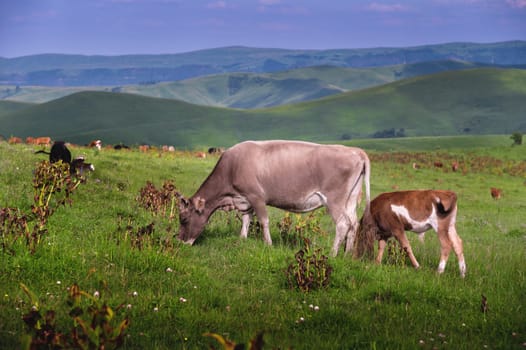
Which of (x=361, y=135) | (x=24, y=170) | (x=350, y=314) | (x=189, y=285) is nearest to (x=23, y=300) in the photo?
(x=189, y=285)

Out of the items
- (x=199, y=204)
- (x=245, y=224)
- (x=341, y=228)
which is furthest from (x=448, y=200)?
(x=199, y=204)

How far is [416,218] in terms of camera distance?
11.6 metres

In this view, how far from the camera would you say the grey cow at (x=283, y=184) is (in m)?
12.9

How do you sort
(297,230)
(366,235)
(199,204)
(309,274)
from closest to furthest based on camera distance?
(309,274), (366,235), (199,204), (297,230)

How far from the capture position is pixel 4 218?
10.2 m

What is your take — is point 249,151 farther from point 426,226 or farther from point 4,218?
point 4,218

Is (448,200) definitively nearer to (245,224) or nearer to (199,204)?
(245,224)

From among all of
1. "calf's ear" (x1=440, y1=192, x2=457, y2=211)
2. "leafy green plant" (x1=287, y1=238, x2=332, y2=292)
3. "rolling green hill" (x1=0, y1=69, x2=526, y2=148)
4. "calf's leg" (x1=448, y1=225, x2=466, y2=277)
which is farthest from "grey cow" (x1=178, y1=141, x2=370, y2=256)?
"rolling green hill" (x1=0, y1=69, x2=526, y2=148)

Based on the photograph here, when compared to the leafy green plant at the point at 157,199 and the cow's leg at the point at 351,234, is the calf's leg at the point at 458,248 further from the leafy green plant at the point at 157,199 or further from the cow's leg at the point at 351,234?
the leafy green plant at the point at 157,199

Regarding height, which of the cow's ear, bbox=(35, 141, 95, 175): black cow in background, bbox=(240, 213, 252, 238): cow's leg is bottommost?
bbox=(240, 213, 252, 238): cow's leg

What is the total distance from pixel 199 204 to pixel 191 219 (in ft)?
1.32

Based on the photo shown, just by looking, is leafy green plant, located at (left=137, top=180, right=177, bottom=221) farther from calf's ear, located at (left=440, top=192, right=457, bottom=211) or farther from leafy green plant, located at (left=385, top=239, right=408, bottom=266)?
calf's ear, located at (left=440, top=192, right=457, bottom=211)

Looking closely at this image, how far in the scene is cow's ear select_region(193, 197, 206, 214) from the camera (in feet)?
44.4

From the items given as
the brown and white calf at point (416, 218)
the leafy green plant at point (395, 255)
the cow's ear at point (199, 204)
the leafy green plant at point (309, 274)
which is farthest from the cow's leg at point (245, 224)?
the leafy green plant at point (309, 274)
